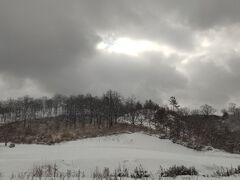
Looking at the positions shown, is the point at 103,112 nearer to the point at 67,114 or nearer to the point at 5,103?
the point at 67,114

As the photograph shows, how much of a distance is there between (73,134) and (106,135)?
9.07 m

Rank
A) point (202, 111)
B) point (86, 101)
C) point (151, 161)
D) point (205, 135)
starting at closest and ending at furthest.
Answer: point (151, 161) < point (205, 135) < point (86, 101) < point (202, 111)

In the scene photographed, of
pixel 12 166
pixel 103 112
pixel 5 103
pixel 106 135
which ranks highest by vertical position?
pixel 5 103

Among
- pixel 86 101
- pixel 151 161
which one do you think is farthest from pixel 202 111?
pixel 151 161

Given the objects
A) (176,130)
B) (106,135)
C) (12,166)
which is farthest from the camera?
(176,130)

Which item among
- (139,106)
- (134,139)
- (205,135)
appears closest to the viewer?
(134,139)

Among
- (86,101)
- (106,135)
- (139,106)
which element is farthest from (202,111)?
(106,135)

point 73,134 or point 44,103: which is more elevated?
point 44,103

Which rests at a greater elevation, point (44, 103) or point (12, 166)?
point (44, 103)

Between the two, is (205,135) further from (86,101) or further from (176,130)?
(86,101)

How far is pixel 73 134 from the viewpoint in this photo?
2886 inches

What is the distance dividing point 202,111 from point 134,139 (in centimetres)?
11451

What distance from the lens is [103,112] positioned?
391 ft

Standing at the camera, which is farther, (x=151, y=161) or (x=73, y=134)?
(x=73, y=134)
